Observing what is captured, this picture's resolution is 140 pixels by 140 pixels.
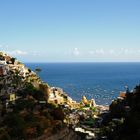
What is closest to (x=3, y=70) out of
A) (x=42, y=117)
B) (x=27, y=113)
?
(x=27, y=113)

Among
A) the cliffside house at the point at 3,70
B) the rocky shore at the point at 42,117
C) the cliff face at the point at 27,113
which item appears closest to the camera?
the cliff face at the point at 27,113

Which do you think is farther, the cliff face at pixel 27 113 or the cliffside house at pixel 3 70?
the cliffside house at pixel 3 70

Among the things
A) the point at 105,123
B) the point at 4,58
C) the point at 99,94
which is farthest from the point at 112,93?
the point at 105,123

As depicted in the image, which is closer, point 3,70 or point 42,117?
point 42,117

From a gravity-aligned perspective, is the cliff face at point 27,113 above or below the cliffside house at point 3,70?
below

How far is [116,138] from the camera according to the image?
5331cm

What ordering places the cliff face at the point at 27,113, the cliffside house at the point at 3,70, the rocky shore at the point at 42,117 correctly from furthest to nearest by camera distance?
the cliffside house at the point at 3,70
the rocky shore at the point at 42,117
the cliff face at the point at 27,113

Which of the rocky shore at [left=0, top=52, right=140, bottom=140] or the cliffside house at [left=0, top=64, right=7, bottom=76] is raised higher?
the cliffside house at [left=0, top=64, right=7, bottom=76]

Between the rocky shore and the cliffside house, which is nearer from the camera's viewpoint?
the rocky shore

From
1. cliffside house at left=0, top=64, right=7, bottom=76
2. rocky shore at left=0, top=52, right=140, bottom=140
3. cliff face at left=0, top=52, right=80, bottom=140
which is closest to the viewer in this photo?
cliff face at left=0, top=52, right=80, bottom=140

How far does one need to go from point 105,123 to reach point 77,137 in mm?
13316

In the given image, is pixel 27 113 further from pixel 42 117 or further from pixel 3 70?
pixel 3 70

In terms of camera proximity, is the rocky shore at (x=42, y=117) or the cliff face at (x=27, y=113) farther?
the rocky shore at (x=42, y=117)

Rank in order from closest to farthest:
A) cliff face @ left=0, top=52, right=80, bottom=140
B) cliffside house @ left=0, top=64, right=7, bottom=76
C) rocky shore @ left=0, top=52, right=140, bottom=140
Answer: cliff face @ left=0, top=52, right=80, bottom=140
rocky shore @ left=0, top=52, right=140, bottom=140
cliffside house @ left=0, top=64, right=7, bottom=76
